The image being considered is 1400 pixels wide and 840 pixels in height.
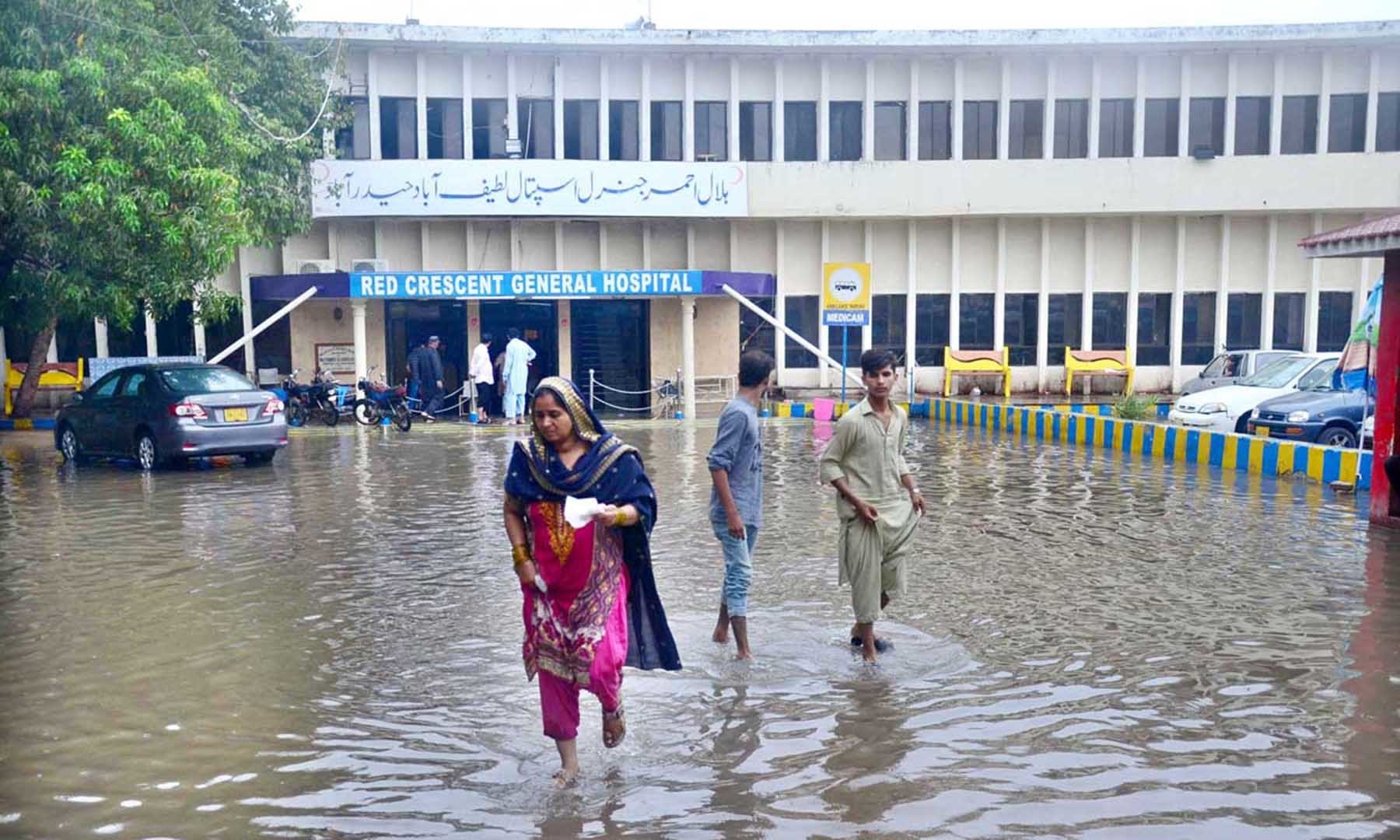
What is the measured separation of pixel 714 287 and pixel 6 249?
558 inches

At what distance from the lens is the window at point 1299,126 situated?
30.0 metres

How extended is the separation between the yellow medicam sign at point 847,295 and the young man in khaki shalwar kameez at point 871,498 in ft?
54.4

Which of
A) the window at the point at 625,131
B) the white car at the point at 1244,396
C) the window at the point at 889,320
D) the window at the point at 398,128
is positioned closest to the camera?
the white car at the point at 1244,396

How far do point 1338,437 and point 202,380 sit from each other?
1509 cm

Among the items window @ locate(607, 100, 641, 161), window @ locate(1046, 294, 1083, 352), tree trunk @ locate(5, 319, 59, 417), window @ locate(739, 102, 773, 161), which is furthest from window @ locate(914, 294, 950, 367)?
tree trunk @ locate(5, 319, 59, 417)

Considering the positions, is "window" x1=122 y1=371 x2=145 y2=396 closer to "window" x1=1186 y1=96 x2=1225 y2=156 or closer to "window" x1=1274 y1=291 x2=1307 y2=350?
"window" x1=1186 y1=96 x2=1225 y2=156

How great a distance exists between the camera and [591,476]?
515 centimetres

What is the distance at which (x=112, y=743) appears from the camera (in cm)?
563

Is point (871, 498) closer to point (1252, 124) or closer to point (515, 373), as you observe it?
point (515, 373)

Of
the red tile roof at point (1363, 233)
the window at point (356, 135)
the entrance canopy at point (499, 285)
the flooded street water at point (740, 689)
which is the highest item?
the window at point (356, 135)

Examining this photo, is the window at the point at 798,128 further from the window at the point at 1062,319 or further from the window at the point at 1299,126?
the window at the point at 1299,126

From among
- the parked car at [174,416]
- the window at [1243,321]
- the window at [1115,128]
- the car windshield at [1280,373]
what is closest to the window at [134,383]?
the parked car at [174,416]

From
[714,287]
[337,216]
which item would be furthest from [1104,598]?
[337,216]

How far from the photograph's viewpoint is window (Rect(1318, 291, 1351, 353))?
101 feet
